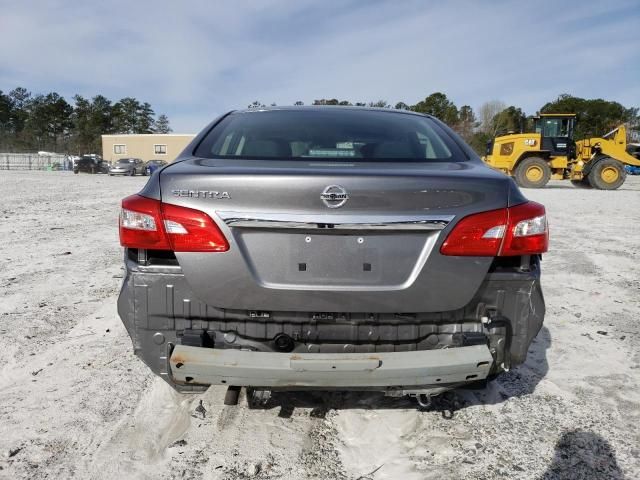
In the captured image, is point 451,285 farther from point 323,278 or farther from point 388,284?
point 323,278

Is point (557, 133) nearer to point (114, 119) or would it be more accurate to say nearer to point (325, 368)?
point (325, 368)

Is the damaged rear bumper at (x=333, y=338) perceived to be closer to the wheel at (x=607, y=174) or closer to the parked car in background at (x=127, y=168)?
the wheel at (x=607, y=174)

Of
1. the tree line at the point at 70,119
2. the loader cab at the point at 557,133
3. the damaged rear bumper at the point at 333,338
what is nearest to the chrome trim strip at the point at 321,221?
the damaged rear bumper at the point at 333,338

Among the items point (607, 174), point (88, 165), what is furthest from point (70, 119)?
point (607, 174)

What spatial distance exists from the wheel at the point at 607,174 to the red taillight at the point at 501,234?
20.5 m

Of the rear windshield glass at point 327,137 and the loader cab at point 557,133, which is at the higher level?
the loader cab at point 557,133

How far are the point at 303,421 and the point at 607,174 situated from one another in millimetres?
21066

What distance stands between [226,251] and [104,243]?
5.70 m

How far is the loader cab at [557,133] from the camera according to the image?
19859 millimetres

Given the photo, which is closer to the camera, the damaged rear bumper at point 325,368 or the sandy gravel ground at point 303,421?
the damaged rear bumper at point 325,368

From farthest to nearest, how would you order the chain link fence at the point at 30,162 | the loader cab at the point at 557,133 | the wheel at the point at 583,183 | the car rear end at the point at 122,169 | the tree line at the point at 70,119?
1. the tree line at the point at 70,119
2. the chain link fence at the point at 30,162
3. the car rear end at the point at 122,169
4. the wheel at the point at 583,183
5. the loader cab at the point at 557,133

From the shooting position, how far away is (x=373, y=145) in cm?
262

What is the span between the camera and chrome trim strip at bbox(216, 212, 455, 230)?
1872mm

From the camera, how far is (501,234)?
1.97 m
